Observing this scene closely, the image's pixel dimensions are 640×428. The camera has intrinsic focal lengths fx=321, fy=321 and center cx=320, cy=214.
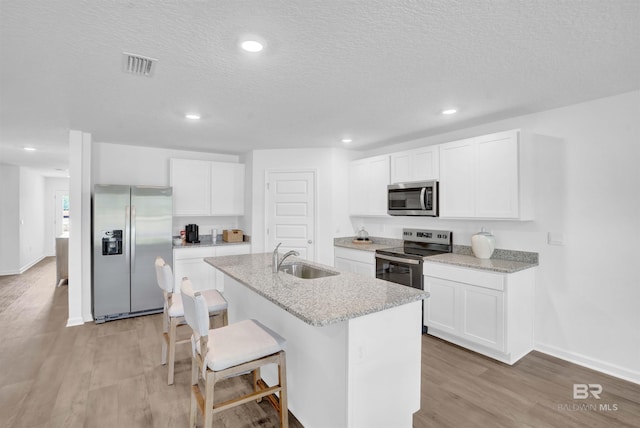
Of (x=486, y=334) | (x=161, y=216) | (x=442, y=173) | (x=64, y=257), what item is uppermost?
(x=442, y=173)

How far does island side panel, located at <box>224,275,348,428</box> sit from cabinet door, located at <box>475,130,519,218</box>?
2342 millimetres

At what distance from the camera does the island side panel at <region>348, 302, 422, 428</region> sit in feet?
5.65

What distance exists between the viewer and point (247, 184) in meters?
5.36

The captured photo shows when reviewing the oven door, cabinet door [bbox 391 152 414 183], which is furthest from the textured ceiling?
the oven door

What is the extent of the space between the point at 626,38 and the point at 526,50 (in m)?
0.50

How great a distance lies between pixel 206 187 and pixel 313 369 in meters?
3.94

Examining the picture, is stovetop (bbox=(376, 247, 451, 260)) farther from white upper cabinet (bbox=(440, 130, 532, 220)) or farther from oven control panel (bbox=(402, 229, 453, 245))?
white upper cabinet (bbox=(440, 130, 532, 220))

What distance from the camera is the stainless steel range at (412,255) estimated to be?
3.72m

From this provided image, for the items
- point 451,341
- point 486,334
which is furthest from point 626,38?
point 451,341

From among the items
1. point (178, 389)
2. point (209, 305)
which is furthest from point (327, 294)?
point (178, 389)

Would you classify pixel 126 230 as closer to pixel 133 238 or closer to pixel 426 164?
pixel 133 238

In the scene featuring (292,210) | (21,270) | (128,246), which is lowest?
(21,270)

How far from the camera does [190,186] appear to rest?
5066 mm

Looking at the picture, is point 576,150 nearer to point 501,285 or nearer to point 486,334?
point 501,285
